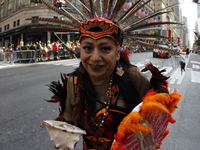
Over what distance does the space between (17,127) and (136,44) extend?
8.80 ft

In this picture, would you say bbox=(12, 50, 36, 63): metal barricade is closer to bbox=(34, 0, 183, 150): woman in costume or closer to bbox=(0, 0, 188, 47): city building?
bbox=(0, 0, 188, 47): city building

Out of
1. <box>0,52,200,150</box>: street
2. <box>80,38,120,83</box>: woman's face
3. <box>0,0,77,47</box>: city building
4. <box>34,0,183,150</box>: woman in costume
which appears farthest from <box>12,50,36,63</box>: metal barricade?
<box>80,38,120,83</box>: woman's face

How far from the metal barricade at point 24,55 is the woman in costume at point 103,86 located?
45.3 feet

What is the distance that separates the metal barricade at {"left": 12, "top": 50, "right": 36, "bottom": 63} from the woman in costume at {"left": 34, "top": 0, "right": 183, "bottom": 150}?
45.3ft

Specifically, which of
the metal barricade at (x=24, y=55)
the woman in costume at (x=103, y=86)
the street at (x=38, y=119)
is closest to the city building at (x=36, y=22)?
the street at (x=38, y=119)

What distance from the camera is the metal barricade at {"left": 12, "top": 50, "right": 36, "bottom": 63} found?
13841mm

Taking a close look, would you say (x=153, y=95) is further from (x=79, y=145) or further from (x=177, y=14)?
(x=79, y=145)

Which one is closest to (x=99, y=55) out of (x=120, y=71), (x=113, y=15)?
(x=120, y=71)

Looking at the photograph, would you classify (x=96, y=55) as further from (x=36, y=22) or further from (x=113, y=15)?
(x=36, y=22)

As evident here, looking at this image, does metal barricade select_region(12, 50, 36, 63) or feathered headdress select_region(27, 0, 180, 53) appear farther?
metal barricade select_region(12, 50, 36, 63)

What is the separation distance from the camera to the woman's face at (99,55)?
4.38ft

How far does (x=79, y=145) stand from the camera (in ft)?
9.49

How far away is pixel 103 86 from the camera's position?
1500mm

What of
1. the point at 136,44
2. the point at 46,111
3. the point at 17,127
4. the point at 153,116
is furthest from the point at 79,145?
the point at 153,116
